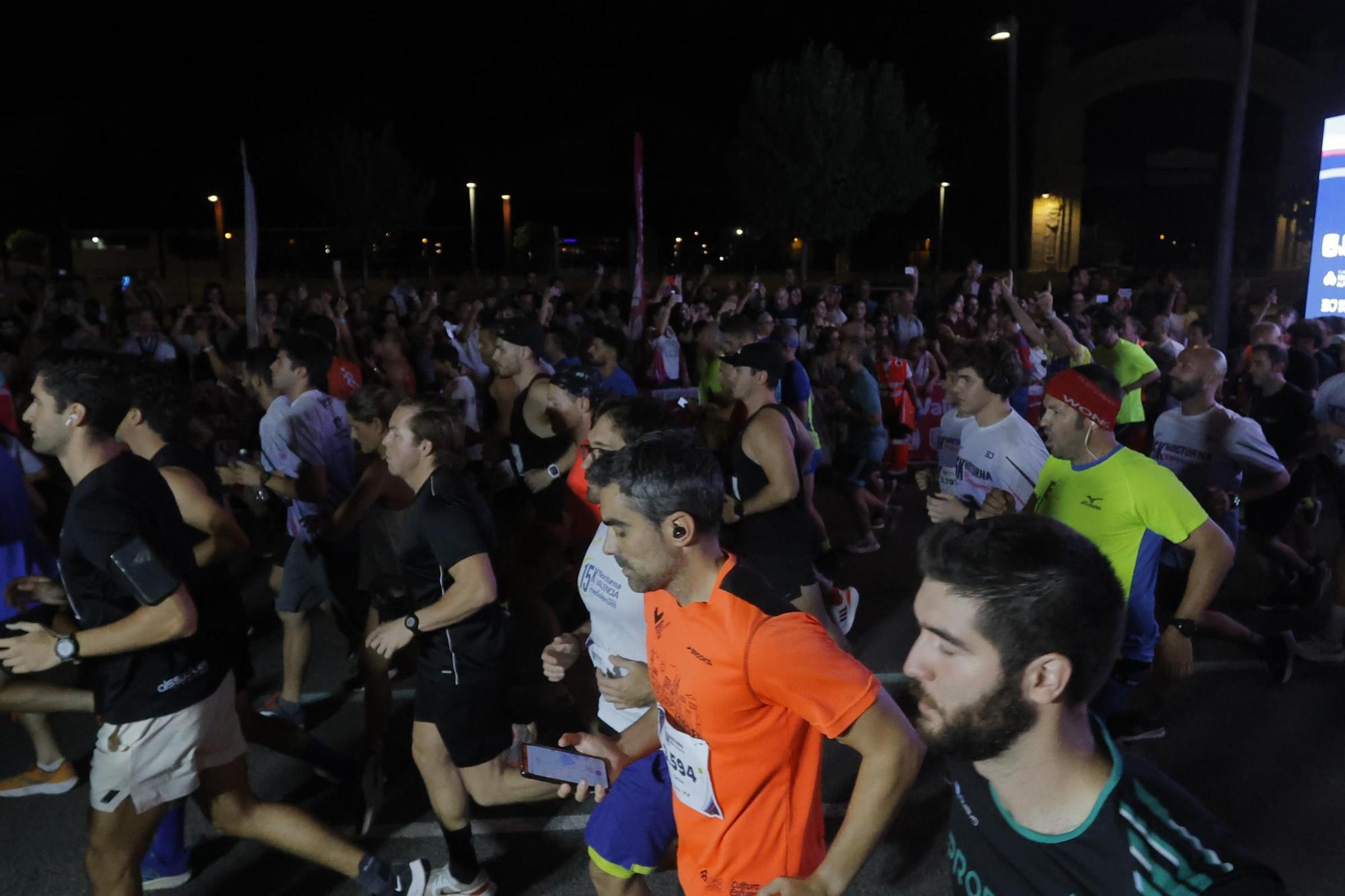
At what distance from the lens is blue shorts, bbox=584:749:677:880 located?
2871mm

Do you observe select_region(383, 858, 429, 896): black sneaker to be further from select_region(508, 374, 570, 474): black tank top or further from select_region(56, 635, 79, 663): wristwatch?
select_region(508, 374, 570, 474): black tank top

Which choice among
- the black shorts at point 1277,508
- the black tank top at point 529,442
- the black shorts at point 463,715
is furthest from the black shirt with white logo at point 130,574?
the black shorts at point 1277,508

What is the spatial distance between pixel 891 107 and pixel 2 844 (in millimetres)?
37170

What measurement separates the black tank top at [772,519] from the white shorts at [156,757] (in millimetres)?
2436

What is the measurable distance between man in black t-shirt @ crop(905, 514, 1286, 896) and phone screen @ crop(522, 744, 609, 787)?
121 cm

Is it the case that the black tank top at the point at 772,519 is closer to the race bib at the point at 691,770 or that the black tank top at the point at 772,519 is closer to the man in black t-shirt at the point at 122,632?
the race bib at the point at 691,770

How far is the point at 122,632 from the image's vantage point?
118 inches

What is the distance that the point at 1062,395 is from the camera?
3980mm

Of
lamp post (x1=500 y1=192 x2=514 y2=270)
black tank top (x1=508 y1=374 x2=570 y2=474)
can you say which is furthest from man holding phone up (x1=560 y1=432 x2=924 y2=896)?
lamp post (x1=500 y1=192 x2=514 y2=270)

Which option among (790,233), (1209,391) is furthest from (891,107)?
(1209,391)

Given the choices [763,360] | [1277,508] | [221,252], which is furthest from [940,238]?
[763,360]

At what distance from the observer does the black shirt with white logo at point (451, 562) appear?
349 cm

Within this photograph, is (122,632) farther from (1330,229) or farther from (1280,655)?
(1330,229)

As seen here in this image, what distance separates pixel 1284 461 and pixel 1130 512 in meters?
3.97
